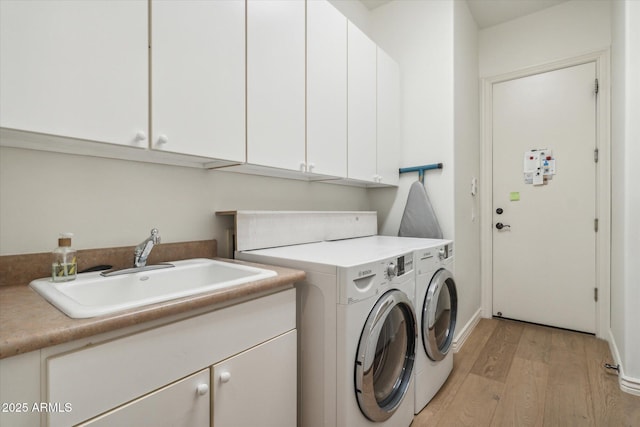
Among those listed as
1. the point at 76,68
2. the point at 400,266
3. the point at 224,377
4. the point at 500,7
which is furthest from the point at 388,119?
the point at 224,377

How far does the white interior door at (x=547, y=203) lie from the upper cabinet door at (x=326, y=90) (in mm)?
2014

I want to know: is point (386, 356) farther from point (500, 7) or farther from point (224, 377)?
point (500, 7)

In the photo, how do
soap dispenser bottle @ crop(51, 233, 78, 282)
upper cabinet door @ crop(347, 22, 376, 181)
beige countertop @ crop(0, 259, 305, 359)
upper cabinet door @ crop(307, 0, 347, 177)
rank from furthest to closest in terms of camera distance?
upper cabinet door @ crop(347, 22, 376, 181) → upper cabinet door @ crop(307, 0, 347, 177) → soap dispenser bottle @ crop(51, 233, 78, 282) → beige countertop @ crop(0, 259, 305, 359)

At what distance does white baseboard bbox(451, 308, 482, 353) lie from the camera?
236cm

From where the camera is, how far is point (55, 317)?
693 mm

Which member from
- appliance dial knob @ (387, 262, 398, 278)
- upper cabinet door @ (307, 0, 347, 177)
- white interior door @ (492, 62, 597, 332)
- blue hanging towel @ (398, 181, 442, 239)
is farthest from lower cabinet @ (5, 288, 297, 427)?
white interior door @ (492, 62, 597, 332)

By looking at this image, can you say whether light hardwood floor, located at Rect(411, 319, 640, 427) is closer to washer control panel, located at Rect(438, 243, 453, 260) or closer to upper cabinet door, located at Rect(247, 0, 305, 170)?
washer control panel, located at Rect(438, 243, 453, 260)

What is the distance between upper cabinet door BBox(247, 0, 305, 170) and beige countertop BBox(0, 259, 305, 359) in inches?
28.2

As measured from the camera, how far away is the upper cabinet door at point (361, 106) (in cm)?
201

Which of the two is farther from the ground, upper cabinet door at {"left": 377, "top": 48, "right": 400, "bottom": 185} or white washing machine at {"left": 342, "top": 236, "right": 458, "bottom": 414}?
upper cabinet door at {"left": 377, "top": 48, "right": 400, "bottom": 185}

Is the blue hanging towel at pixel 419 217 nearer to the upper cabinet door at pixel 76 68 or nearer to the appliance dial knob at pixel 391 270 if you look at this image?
the appliance dial knob at pixel 391 270

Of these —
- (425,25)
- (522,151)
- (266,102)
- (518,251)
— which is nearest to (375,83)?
(425,25)

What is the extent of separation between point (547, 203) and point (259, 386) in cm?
304

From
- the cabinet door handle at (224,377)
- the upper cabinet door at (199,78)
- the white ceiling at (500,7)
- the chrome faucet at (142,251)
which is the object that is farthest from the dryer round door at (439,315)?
the white ceiling at (500,7)
